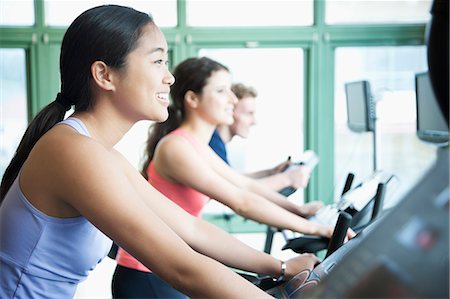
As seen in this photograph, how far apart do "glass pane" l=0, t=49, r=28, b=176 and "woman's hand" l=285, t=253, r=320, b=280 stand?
15.0ft

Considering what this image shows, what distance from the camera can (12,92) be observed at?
218 inches

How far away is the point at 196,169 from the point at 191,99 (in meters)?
0.54

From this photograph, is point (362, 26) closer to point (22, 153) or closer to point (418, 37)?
point (418, 37)

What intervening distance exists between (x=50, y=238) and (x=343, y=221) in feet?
2.36

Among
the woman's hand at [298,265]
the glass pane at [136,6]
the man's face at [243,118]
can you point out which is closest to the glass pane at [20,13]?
the glass pane at [136,6]

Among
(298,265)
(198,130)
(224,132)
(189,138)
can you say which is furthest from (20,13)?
(298,265)

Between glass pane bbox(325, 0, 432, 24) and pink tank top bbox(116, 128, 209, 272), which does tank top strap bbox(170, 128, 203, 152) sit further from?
glass pane bbox(325, 0, 432, 24)

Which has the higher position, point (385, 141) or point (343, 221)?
point (343, 221)

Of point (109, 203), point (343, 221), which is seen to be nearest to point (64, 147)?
point (109, 203)

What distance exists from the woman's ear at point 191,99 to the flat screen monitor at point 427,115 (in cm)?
102

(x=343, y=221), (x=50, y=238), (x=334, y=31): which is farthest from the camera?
(x=334, y=31)

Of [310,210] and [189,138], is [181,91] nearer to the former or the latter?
[189,138]

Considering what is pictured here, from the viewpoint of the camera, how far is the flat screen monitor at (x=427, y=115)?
8.55 feet

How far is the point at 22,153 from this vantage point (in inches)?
56.6
